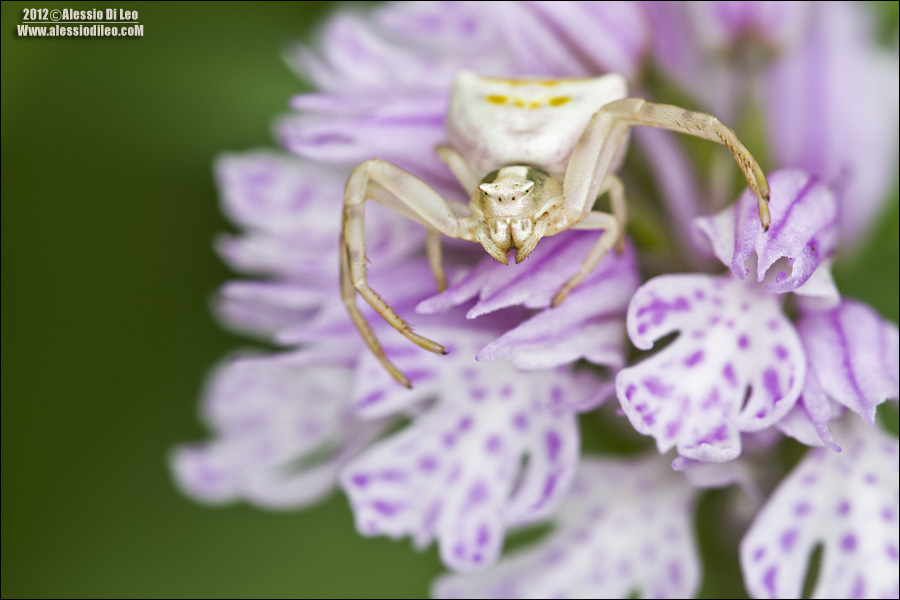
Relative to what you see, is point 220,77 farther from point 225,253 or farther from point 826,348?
point 826,348

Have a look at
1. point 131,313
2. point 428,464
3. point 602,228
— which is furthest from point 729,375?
point 131,313

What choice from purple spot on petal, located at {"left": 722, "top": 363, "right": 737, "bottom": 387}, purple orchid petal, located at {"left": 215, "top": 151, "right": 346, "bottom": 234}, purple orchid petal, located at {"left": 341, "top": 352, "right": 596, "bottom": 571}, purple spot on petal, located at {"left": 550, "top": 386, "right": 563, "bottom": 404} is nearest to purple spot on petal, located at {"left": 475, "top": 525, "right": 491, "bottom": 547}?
purple orchid petal, located at {"left": 341, "top": 352, "right": 596, "bottom": 571}

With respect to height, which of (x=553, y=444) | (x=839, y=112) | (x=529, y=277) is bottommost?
(x=553, y=444)

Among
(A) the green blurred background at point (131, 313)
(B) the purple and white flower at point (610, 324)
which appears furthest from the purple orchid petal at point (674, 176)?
(A) the green blurred background at point (131, 313)

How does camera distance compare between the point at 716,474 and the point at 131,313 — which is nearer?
the point at 716,474

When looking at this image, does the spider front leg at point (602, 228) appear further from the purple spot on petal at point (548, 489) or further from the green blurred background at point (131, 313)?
the green blurred background at point (131, 313)

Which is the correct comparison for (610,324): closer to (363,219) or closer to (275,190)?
(363,219)
